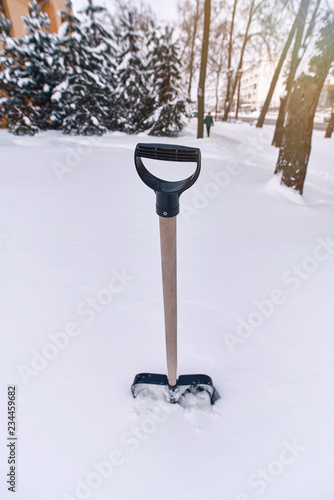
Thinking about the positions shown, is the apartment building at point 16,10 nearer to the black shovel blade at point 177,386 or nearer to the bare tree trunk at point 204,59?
the bare tree trunk at point 204,59

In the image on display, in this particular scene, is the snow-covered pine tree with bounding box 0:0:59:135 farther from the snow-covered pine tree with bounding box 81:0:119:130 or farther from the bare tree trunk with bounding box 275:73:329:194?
the bare tree trunk with bounding box 275:73:329:194

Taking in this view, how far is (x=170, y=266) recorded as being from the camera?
0.95 meters

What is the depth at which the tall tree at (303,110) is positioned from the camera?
11.2 ft

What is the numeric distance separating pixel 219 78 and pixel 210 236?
30243mm

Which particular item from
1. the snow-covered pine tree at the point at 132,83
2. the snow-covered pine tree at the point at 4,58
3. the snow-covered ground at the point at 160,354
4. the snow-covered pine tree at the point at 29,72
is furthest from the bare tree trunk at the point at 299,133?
the snow-covered pine tree at the point at 4,58

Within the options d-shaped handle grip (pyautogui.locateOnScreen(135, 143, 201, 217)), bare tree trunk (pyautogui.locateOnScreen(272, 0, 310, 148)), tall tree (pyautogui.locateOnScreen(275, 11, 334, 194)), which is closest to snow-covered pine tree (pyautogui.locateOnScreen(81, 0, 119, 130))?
bare tree trunk (pyautogui.locateOnScreen(272, 0, 310, 148))

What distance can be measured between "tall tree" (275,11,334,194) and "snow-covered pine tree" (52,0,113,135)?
8478mm

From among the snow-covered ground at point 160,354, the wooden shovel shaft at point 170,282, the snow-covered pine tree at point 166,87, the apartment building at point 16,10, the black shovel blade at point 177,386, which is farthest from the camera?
the apartment building at point 16,10

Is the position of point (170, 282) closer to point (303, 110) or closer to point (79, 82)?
point (303, 110)

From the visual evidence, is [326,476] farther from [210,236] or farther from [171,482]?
[210,236]

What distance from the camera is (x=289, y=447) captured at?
1085mm

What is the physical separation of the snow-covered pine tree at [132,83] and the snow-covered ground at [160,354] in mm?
10431

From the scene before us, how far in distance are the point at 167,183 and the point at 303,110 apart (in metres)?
4.10

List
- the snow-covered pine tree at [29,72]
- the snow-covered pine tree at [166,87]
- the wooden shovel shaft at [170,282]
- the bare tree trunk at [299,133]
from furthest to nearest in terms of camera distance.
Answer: the snow-covered pine tree at [166,87], the snow-covered pine tree at [29,72], the bare tree trunk at [299,133], the wooden shovel shaft at [170,282]
